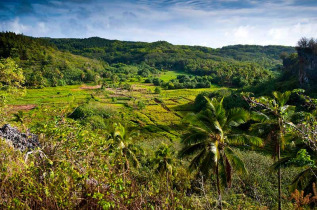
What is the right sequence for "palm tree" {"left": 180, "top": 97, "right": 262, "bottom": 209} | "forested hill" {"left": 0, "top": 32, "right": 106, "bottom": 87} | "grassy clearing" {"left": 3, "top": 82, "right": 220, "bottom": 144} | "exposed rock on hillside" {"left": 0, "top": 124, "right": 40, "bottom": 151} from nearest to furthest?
"exposed rock on hillside" {"left": 0, "top": 124, "right": 40, "bottom": 151}
"palm tree" {"left": 180, "top": 97, "right": 262, "bottom": 209}
"grassy clearing" {"left": 3, "top": 82, "right": 220, "bottom": 144}
"forested hill" {"left": 0, "top": 32, "right": 106, "bottom": 87}

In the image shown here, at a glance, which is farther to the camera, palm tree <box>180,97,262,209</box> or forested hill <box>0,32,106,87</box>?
forested hill <box>0,32,106,87</box>

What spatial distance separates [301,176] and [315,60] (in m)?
44.2

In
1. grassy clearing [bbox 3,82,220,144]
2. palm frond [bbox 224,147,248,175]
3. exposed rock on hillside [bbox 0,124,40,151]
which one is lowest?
grassy clearing [bbox 3,82,220,144]

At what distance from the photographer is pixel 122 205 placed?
176 inches

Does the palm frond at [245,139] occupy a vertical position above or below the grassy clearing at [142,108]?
above

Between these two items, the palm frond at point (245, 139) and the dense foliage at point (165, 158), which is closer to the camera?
the dense foliage at point (165, 158)

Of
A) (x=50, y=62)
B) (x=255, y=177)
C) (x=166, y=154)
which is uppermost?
(x=50, y=62)

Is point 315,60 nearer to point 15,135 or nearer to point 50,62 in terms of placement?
point 15,135

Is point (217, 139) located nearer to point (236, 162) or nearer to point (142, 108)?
point (236, 162)

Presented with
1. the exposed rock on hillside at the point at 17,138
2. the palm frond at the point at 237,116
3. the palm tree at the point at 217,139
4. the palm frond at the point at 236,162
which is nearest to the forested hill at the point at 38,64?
the exposed rock on hillside at the point at 17,138

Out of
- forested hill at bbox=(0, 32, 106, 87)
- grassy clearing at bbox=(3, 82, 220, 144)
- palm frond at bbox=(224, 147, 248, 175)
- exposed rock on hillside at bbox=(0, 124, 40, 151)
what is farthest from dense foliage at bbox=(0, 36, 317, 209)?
forested hill at bbox=(0, 32, 106, 87)

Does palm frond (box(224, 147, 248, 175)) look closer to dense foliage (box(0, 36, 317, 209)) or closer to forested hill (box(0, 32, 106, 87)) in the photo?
dense foliage (box(0, 36, 317, 209))

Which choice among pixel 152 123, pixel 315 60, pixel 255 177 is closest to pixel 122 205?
pixel 255 177

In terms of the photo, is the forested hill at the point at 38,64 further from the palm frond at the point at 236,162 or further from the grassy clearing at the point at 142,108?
the palm frond at the point at 236,162
